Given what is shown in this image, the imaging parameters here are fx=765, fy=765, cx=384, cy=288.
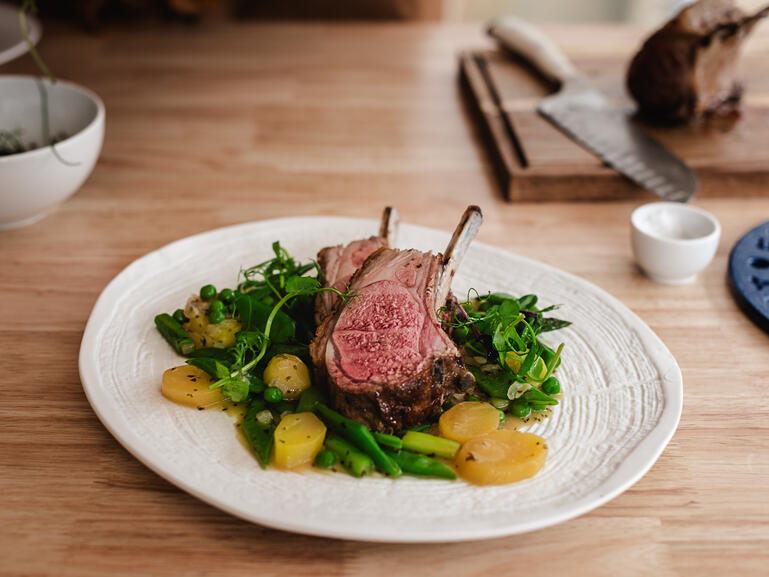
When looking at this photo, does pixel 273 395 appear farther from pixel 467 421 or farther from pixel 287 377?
pixel 467 421

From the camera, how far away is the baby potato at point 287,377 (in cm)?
193

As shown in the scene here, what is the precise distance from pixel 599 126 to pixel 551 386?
1.73 m

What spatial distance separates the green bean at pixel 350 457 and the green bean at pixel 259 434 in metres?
0.14

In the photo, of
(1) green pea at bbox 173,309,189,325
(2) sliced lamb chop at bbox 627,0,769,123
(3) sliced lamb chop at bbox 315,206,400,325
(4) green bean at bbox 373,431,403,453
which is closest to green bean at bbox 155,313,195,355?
(1) green pea at bbox 173,309,189,325

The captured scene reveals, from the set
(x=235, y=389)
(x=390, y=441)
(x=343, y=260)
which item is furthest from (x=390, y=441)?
(x=343, y=260)

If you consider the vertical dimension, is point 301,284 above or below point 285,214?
above

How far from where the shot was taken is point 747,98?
366 cm

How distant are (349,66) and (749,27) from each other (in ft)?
6.71

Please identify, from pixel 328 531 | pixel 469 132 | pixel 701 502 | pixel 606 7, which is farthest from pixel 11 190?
pixel 606 7

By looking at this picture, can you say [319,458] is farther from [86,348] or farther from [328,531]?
[86,348]

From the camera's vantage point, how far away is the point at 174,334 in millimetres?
2141

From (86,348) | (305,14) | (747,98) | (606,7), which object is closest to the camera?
(86,348)

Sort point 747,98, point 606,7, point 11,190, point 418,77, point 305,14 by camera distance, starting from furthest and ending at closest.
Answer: point 606,7, point 305,14, point 418,77, point 747,98, point 11,190

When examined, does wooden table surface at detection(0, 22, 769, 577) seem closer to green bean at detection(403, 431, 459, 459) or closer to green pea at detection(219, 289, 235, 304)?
green bean at detection(403, 431, 459, 459)
